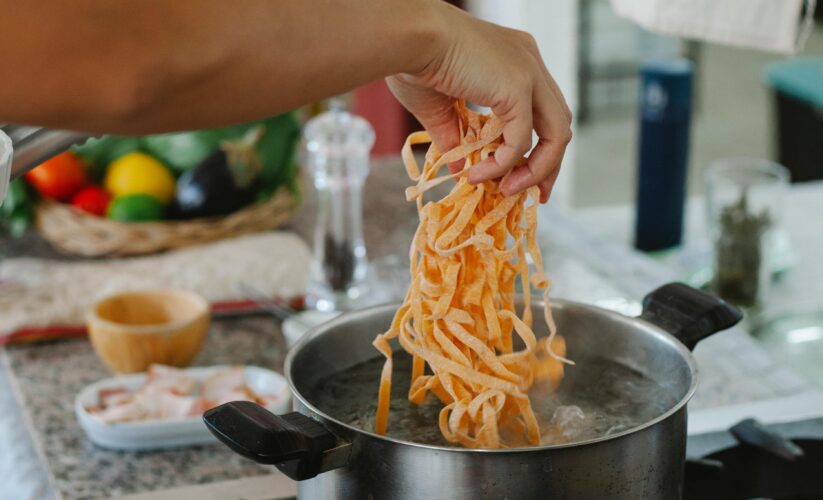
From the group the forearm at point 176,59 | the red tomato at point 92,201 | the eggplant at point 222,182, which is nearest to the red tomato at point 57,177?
the red tomato at point 92,201

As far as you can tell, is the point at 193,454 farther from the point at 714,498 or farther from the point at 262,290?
the point at 714,498

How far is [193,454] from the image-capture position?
1.25 m

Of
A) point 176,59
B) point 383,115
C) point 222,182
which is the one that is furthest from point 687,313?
point 383,115

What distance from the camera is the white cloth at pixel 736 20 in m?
1.34

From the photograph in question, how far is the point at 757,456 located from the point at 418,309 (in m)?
0.47

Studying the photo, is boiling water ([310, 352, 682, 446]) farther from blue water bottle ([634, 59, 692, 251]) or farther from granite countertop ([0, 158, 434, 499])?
Answer: blue water bottle ([634, 59, 692, 251])

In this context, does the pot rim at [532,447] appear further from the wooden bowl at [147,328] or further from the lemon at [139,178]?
the lemon at [139,178]

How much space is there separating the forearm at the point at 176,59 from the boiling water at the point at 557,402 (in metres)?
0.37

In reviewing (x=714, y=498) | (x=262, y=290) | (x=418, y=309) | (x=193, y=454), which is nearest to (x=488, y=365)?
(x=418, y=309)

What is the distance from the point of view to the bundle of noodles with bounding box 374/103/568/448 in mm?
902

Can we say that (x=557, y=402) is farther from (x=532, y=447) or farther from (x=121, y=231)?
(x=121, y=231)

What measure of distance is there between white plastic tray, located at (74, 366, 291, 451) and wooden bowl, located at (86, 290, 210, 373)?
0.06m

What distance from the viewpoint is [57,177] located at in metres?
1.82

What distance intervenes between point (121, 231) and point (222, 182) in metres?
0.19
